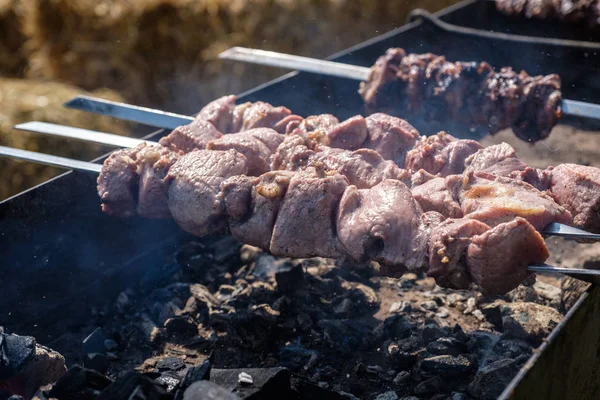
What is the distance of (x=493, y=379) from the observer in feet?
10.6

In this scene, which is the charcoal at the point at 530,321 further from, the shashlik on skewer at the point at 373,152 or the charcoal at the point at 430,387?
the shashlik on skewer at the point at 373,152

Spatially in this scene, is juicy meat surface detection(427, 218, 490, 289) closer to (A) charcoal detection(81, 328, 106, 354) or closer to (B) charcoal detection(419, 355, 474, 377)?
(B) charcoal detection(419, 355, 474, 377)

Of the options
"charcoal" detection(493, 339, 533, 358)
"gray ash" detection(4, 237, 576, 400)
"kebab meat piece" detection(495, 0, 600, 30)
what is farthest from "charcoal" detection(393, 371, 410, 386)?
"kebab meat piece" detection(495, 0, 600, 30)

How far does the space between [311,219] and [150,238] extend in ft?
6.73

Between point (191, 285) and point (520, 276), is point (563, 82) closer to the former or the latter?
point (520, 276)

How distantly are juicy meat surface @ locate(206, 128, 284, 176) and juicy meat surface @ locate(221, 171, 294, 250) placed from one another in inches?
10.9

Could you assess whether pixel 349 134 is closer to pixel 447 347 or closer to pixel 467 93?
pixel 467 93

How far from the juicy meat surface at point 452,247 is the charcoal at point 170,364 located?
5.11 feet

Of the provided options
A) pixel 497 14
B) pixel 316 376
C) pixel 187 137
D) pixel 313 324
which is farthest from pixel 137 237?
pixel 497 14

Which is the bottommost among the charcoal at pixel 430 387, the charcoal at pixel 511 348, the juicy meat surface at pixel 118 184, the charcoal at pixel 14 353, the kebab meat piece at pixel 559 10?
the charcoal at pixel 430 387

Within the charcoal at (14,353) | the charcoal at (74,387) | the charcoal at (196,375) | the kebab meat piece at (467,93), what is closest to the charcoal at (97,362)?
the charcoal at (14,353)

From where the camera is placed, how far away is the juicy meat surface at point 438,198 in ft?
9.37

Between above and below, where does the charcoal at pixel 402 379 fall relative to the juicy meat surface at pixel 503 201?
below

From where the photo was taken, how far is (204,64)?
9227 mm
